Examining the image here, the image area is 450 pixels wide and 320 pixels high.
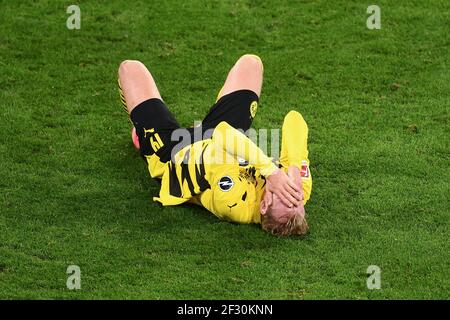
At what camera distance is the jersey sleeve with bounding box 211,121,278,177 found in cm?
656

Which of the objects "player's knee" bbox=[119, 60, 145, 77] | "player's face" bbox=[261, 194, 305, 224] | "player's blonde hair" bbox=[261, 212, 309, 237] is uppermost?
"player's knee" bbox=[119, 60, 145, 77]

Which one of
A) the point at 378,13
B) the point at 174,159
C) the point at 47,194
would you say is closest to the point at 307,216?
the point at 174,159

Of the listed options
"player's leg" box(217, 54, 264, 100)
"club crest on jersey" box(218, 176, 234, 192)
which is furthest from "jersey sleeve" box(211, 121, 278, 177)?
"player's leg" box(217, 54, 264, 100)

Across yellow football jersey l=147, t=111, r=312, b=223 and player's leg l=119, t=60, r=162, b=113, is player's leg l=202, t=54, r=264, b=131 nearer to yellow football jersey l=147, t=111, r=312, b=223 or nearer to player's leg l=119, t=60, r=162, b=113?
yellow football jersey l=147, t=111, r=312, b=223

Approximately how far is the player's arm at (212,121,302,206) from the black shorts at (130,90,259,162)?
0.45 m

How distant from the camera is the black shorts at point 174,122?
24.0 ft

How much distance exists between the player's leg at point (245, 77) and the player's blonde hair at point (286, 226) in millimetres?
1286

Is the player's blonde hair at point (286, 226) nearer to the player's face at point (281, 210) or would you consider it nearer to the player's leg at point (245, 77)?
the player's face at point (281, 210)

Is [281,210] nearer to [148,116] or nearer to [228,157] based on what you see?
[228,157]

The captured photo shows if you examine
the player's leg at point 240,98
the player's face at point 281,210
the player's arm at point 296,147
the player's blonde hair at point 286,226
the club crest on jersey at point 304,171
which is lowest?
the player's blonde hair at point 286,226

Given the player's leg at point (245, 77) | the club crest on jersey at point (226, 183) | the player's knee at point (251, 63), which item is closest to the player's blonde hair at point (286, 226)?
the club crest on jersey at point (226, 183)

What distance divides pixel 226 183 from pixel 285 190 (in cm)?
47

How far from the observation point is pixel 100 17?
9.88 metres

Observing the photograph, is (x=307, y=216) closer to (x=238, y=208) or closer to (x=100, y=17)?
(x=238, y=208)
